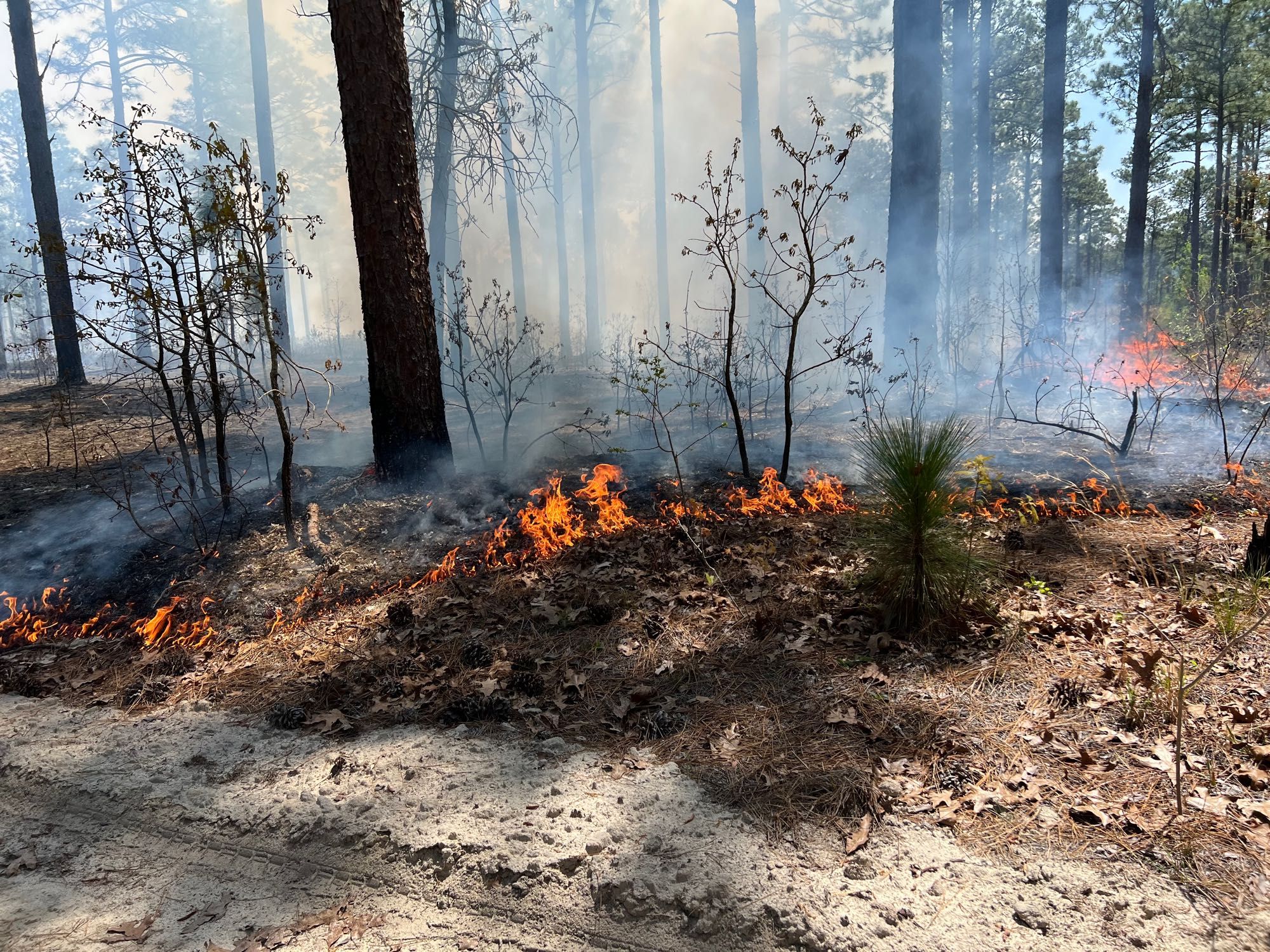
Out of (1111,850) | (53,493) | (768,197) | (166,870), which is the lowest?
(166,870)

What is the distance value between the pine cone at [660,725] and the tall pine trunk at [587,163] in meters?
20.8

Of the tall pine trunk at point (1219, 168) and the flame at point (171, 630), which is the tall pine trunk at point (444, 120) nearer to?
the flame at point (171, 630)

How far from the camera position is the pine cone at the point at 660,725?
3.02 metres

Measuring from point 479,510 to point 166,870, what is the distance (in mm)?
3689

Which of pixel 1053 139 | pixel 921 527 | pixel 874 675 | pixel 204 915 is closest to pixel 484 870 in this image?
pixel 204 915

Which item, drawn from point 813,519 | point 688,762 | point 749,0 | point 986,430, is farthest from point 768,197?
point 688,762

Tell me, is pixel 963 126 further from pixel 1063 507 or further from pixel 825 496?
pixel 825 496

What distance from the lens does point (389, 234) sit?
5695 millimetres

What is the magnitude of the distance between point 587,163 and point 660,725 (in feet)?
102

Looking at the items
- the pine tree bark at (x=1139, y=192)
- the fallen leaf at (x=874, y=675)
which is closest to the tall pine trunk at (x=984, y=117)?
the pine tree bark at (x=1139, y=192)

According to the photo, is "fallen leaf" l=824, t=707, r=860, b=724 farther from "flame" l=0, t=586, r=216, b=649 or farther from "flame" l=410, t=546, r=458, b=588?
"flame" l=0, t=586, r=216, b=649

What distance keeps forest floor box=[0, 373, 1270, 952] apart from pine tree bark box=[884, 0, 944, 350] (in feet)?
20.8

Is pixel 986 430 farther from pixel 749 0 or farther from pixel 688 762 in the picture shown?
pixel 749 0

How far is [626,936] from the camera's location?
209 cm
